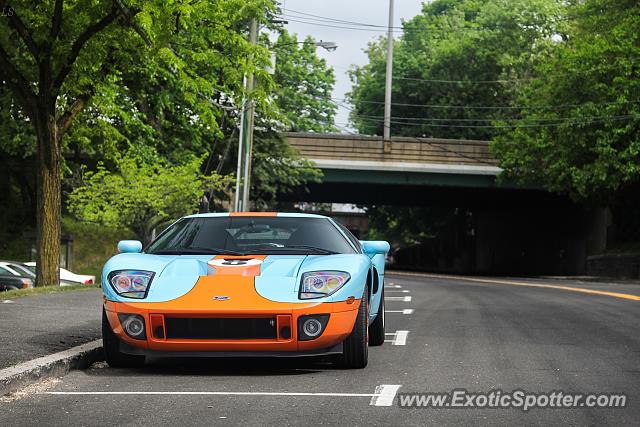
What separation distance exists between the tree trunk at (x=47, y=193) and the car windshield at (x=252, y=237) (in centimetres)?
1034

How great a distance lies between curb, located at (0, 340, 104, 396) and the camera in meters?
7.77

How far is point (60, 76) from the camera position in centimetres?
1995

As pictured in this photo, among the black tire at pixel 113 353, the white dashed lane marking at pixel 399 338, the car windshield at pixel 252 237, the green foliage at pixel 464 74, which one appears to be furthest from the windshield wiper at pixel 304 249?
the green foliage at pixel 464 74

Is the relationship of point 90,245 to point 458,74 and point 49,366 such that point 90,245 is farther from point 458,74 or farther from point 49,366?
point 49,366

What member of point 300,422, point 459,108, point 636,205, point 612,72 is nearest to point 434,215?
point 459,108

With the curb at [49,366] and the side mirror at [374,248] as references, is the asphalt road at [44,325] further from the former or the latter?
the side mirror at [374,248]

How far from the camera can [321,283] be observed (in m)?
8.77

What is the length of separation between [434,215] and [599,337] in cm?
6888

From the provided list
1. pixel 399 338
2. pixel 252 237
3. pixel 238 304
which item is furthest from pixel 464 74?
pixel 238 304

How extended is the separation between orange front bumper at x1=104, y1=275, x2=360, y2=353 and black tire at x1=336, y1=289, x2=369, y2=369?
0.23 m

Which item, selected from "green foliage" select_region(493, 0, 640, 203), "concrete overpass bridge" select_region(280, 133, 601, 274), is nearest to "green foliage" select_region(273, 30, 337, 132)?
"concrete overpass bridge" select_region(280, 133, 601, 274)

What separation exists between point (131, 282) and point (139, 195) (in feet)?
77.6

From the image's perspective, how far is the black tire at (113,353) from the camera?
8961 mm

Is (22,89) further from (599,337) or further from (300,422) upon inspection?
(300,422)
